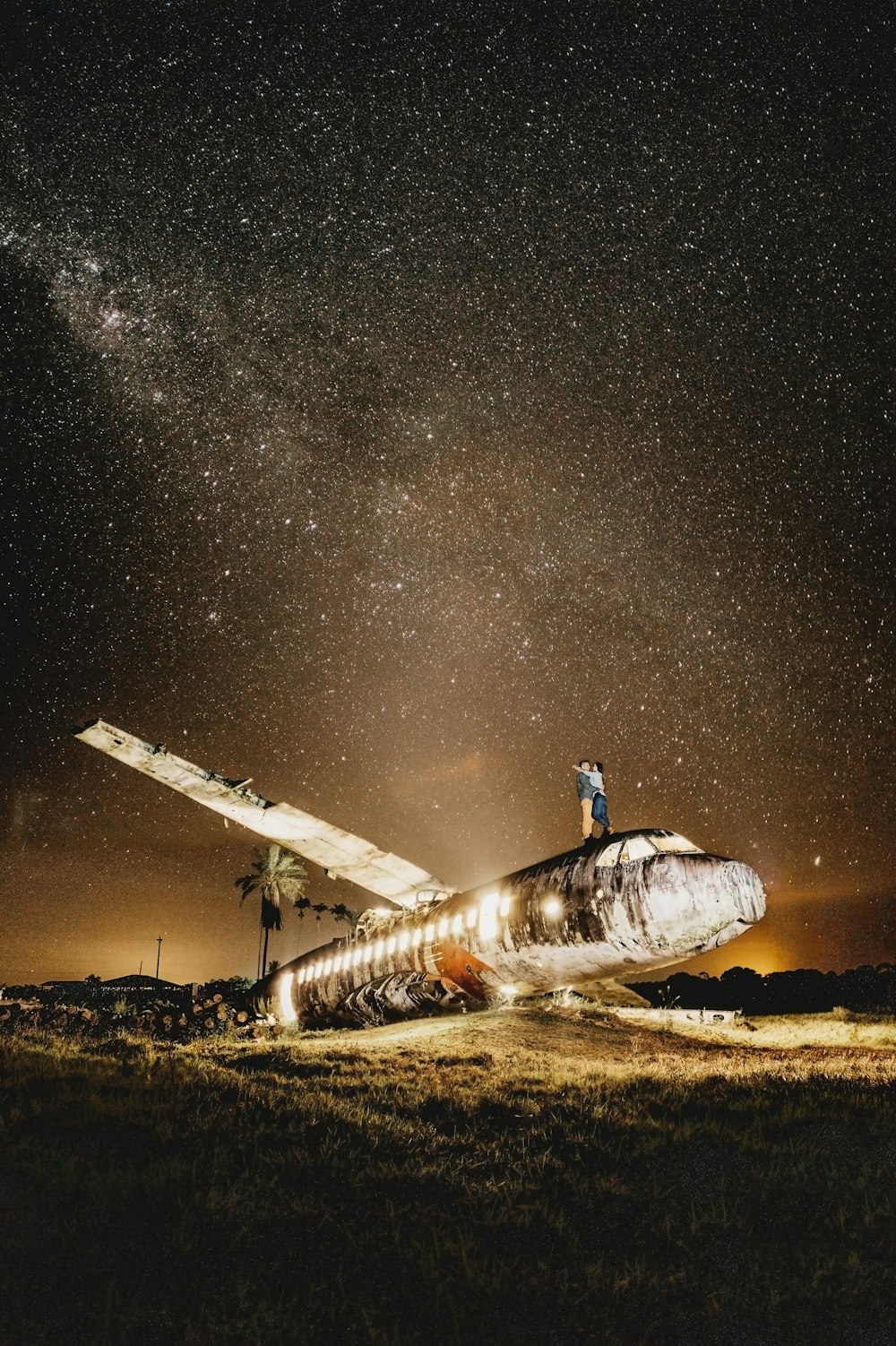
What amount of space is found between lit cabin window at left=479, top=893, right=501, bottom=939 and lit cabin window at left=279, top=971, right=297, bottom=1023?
13.5 metres

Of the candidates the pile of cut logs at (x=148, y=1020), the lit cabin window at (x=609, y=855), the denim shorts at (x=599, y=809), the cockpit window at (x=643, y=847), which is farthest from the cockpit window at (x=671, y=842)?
the pile of cut logs at (x=148, y=1020)

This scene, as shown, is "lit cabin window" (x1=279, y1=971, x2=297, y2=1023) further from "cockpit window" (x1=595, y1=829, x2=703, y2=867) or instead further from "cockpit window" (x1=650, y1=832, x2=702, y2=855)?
"cockpit window" (x1=650, y1=832, x2=702, y2=855)

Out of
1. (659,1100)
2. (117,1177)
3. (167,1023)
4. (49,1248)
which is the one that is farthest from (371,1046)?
(167,1023)

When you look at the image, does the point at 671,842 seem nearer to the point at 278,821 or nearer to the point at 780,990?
the point at 278,821

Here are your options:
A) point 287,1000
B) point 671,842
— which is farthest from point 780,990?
point 671,842

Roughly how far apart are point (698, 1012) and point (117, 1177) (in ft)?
76.6

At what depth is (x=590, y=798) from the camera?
1983 centimetres

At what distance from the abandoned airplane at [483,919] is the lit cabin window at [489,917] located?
0.17 ft

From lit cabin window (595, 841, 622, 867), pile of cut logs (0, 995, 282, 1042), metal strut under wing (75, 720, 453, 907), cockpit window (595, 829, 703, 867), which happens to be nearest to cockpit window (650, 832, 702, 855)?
cockpit window (595, 829, 703, 867)

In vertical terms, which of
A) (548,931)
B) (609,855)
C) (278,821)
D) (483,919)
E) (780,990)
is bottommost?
(780,990)

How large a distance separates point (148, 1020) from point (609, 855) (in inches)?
856

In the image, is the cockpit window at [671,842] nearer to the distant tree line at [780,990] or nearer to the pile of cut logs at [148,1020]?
the pile of cut logs at [148,1020]

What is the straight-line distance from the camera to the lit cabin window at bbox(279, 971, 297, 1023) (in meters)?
29.3

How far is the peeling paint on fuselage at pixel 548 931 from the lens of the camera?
14703mm
